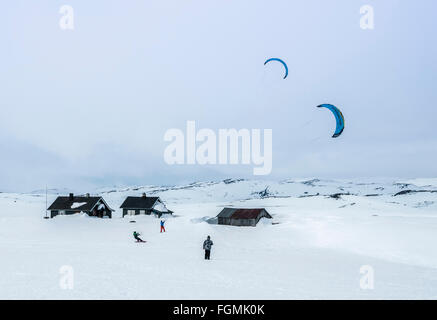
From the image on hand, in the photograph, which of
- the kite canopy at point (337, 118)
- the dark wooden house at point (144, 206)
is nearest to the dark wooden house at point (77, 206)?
the dark wooden house at point (144, 206)

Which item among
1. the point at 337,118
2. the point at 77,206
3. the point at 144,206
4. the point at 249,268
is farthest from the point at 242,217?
the point at 249,268

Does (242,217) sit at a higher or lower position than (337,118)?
lower

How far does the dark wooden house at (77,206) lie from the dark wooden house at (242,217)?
20443 mm

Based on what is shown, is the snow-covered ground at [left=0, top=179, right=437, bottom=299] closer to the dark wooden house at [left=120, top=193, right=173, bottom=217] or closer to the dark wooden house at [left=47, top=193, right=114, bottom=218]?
the dark wooden house at [left=47, top=193, right=114, bottom=218]

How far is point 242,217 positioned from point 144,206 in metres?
20.5

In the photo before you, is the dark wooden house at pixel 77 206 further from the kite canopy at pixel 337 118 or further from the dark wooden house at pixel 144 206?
the kite canopy at pixel 337 118

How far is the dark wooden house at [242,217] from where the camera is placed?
51.0 metres

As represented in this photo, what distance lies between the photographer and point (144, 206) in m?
64.4

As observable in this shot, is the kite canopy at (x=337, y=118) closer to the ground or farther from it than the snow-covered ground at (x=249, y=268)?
farther from it

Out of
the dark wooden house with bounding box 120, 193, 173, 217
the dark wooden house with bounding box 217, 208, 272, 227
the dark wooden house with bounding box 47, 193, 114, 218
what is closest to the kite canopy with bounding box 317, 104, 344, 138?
the dark wooden house with bounding box 217, 208, 272, 227

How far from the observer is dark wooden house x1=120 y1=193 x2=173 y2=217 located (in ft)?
209

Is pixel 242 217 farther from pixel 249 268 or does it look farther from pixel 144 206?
pixel 249 268
